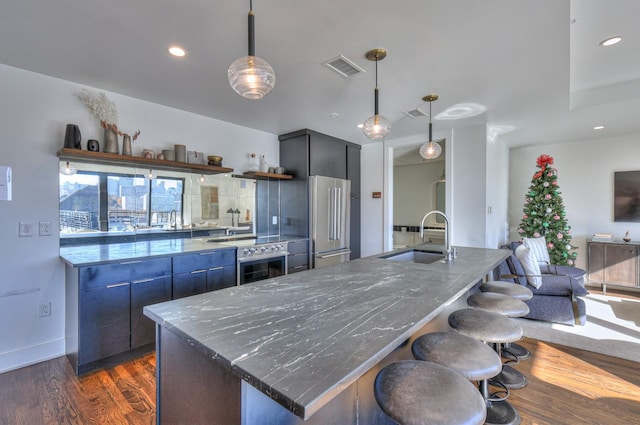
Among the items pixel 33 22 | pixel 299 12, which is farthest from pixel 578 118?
pixel 33 22

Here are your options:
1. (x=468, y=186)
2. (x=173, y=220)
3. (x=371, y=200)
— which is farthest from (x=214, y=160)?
(x=468, y=186)

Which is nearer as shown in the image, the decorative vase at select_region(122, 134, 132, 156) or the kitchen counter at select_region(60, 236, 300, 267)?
the kitchen counter at select_region(60, 236, 300, 267)

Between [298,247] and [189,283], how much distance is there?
156cm

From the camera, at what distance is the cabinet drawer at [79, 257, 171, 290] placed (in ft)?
7.57

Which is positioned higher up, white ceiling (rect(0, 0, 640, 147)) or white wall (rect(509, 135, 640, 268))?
white ceiling (rect(0, 0, 640, 147))

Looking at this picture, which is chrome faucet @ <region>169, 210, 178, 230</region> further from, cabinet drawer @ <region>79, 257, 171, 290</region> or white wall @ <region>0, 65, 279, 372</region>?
white wall @ <region>0, 65, 279, 372</region>

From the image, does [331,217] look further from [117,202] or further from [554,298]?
[554,298]

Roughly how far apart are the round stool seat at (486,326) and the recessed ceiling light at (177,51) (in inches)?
103

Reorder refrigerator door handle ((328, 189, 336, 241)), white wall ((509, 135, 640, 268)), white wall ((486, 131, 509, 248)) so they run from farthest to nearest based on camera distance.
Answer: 1. white wall ((509, 135, 640, 268))
2. refrigerator door handle ((328, 189, 336, 241))
3. white wall ((486, 131, 509, 248))

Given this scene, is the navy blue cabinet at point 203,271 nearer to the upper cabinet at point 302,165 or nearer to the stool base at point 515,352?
the upper cabinet at point 302,165

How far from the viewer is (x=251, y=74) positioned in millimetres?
1478

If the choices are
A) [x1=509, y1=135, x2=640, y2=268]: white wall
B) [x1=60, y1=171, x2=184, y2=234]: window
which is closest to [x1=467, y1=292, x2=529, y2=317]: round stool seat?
[x1=60, y1=171, x2=184, y2=234]: window

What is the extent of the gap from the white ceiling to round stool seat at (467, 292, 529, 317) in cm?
181

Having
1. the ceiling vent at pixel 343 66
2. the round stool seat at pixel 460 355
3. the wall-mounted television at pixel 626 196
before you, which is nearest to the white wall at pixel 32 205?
the ceiling vent at pixel 343 66
